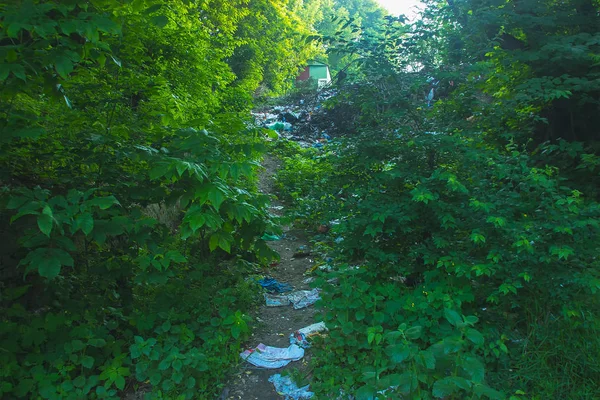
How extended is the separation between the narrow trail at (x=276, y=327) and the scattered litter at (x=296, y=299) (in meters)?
0.06

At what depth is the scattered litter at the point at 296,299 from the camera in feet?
13.2

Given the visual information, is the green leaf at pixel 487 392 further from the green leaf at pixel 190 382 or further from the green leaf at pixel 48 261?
the green leaf at pixel 48 261

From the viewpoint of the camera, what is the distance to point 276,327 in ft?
11.8

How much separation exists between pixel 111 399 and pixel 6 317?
0.96 meters

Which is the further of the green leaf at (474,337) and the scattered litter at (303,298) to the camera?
the scattered litter at (303,298)

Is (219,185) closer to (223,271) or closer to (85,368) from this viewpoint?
(85,368)

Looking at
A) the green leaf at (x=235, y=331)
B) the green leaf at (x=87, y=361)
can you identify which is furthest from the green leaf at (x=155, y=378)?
the green leaf at (x=235, y=331)

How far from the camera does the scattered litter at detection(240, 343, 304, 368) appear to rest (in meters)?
3.03

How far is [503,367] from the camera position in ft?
8.68

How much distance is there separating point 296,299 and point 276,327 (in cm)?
58

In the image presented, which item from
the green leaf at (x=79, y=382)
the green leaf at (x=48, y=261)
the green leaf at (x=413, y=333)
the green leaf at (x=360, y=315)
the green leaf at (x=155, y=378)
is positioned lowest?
the green leaf at (x=155, y=378)

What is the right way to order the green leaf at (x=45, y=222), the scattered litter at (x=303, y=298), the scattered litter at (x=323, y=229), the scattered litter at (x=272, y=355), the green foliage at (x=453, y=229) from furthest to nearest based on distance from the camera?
the scattered litter at (x=323, y=229) → the scattered litter at (x=303, y=298) → the scattered litter at (x=272, y=355) → the green foliage at (x=453, y=229) → the green leaf at (x=45, y=222)

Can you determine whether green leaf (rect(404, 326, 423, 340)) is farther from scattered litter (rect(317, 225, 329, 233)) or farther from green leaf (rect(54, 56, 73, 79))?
scattered litter (rect(317, 225, 329, 233))

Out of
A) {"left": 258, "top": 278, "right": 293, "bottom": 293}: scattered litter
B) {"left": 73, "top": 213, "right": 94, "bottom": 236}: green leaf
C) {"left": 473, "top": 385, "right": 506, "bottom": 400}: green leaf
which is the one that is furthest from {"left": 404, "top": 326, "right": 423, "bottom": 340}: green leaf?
{"left": 258, "top": 278, "right": 293, "bottom": 293}: scattered litter
